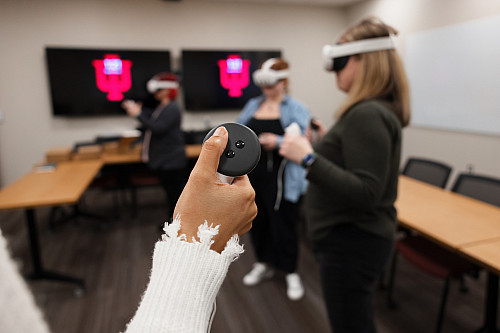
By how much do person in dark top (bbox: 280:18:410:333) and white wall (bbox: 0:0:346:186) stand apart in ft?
14.0

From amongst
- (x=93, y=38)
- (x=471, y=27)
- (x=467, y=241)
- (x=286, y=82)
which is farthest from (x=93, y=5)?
(x=467, y=241)

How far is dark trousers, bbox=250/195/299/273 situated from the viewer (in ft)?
8.04

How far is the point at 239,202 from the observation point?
0.41 meters

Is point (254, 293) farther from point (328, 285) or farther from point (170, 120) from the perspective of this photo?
point (170, 120)

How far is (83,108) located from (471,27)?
16.2 ft

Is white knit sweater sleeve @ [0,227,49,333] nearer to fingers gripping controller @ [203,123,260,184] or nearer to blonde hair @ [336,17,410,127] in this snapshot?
fingers gripping controller @ [203,123,260,184]

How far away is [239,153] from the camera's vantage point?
39 centimetres

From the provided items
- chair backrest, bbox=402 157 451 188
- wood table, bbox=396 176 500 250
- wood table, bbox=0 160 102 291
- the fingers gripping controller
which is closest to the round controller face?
the fingers gripping controller

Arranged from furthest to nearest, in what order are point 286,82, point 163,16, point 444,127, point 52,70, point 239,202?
point 163,16
point 52,70
point 444,127
point 286,82
point 239,202

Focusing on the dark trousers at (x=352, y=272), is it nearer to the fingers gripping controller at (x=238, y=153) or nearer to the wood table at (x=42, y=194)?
the fingers gripping controller at (x=238, y=153)

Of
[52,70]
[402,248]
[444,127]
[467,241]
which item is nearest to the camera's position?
[467,241]

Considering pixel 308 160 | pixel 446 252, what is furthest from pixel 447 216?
pixel 308 160

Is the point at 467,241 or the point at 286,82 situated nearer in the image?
the point at 467,241

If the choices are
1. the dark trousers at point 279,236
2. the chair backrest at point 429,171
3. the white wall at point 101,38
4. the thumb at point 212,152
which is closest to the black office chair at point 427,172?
the chair backrest at point 429,171
